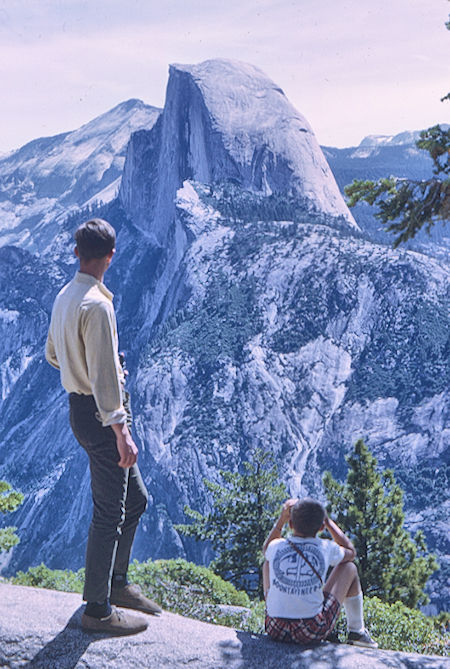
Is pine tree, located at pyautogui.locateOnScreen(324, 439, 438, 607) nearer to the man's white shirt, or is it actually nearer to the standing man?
the standing man

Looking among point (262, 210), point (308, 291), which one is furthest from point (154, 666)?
point (262, 210)

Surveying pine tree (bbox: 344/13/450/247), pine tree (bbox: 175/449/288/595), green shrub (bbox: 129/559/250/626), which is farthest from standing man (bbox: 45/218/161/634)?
pine tree (bbox: 175/449/288/595)

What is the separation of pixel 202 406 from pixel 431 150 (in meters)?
133

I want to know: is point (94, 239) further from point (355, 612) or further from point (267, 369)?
point (267, 369)

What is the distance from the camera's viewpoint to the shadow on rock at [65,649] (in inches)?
214

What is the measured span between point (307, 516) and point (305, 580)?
488mm

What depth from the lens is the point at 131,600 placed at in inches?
247

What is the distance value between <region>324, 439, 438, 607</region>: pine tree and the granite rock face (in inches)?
3251

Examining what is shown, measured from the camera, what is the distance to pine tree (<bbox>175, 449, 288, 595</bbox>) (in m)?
30.5

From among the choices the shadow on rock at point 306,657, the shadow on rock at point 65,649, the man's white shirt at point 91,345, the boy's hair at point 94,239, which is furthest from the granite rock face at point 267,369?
the boy's hair at point 94,239

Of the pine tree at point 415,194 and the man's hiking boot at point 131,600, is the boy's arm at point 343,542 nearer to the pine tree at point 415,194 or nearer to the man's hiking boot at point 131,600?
the man's hiking boot at point 131,600

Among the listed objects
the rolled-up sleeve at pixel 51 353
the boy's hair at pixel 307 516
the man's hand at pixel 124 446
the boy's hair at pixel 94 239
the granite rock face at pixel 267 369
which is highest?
the boy's hair at pixel 94 239

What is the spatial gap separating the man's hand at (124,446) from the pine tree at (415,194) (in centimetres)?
486

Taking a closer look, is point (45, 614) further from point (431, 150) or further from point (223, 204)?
point (223, 204)
